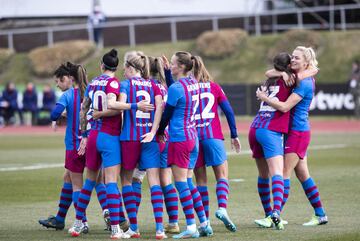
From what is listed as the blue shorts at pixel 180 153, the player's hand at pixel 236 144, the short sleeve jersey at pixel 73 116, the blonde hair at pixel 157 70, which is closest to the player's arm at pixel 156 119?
the blue shorts at pixel 180 153

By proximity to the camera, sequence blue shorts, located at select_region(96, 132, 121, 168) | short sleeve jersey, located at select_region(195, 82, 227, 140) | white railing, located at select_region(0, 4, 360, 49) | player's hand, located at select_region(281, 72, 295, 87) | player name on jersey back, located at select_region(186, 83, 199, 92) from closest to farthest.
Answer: blue shorts, located at select_region(96, 132, 121, 168), player name on jersey back, located at select_region(186, 83, 199, 92), short sleeve jersey, located at select_region(195, 82, 227, 140), player's hand, located at select_region(281, 72, 295, 87), white railing, located at select_region(0, 4, 360, 49)

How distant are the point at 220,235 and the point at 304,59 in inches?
98.4

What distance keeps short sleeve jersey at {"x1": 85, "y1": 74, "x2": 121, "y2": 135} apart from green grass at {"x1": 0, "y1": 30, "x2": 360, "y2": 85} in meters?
28.1

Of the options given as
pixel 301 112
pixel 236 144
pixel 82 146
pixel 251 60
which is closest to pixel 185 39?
pixel 251 60

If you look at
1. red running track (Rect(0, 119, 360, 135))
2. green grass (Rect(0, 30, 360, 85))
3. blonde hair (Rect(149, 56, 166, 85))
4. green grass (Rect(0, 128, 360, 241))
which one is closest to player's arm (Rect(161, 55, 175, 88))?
blonde hair (Rect(149, 56, 166, 85))

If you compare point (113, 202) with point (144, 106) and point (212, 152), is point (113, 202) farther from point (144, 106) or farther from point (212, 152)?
point (212, 152)

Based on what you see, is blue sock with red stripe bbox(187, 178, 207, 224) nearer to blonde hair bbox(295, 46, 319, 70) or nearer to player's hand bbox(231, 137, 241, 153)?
player's hand bbox(231, 137, 241, 153)

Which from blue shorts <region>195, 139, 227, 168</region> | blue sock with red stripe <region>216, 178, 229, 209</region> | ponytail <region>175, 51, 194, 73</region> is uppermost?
ponytail <region>175, 51, 194, 73</region>

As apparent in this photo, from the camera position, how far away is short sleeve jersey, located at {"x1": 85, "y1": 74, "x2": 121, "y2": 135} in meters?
10.5

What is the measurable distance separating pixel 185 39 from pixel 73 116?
114 feet

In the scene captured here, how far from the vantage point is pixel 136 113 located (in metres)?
10.6

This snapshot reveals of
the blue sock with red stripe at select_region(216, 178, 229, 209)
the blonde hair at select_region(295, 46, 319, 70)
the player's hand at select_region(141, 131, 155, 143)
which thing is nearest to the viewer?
the player's hand at select_region(141, 131, 155, 143)

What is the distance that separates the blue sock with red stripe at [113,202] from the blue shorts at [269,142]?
1.96 m

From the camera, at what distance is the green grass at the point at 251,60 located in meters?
40.1
